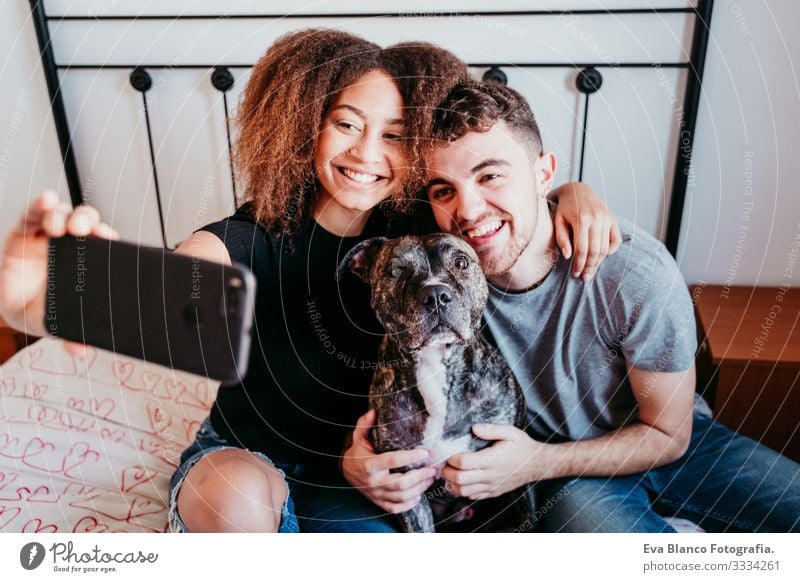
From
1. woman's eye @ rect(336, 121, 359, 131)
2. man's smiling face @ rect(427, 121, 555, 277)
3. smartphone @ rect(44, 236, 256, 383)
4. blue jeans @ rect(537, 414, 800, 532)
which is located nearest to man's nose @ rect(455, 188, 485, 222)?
man's smiling face @ rect(427, 121, 555, 277)

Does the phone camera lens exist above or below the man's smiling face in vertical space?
below

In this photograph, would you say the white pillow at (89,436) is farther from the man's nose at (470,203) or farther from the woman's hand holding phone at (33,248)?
the man's nose at (470,203)

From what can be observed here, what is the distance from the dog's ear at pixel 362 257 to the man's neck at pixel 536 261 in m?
0.13

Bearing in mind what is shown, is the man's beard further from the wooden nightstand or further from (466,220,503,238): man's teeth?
the wooden nightstand

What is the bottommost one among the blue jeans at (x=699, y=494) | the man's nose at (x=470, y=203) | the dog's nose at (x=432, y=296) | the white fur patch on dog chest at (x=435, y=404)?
the blue jeans at (x=699, y=494)

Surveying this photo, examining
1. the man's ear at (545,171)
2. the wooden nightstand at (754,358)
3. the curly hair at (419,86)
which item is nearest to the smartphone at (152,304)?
the curly hair at (419,86)

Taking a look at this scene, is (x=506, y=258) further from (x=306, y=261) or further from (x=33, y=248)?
(x=33, y=248)

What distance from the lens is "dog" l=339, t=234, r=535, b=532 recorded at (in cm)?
63

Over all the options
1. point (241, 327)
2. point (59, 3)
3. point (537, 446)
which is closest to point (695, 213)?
point (537, 446)

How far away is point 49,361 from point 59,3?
486mm

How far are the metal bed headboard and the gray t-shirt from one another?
0.11m

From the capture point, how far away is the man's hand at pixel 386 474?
2.23 feet

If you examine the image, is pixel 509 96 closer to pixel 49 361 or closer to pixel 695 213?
pixel 695 213

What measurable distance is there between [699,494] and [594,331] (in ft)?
0.91
